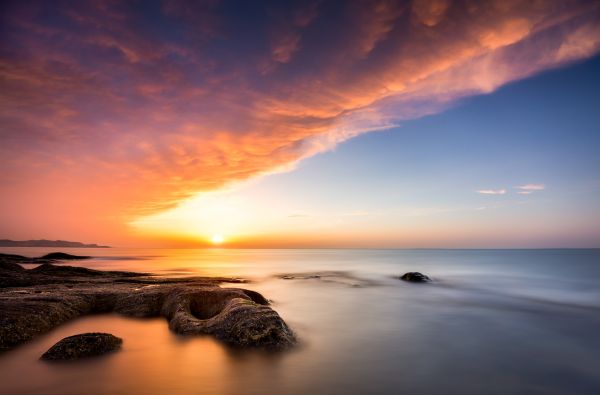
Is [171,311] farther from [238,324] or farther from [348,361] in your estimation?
[348,361]

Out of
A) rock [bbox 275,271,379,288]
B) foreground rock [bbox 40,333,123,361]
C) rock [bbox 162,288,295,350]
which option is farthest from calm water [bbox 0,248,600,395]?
rock [bbox 275,271,379,288]

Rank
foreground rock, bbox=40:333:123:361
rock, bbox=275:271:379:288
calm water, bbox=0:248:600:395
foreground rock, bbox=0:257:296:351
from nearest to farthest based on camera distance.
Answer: calm water, bbox=0:248:600:395 → foreground rock, bbox=40:333:123:361 → foreground rock, bbox=0:257:296:351 → rock, bbox=275:271:379:288

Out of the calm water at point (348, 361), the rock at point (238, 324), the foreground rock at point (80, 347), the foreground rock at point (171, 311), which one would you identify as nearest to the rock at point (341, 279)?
the calm water at point (348, 361)

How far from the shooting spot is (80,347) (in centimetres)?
792

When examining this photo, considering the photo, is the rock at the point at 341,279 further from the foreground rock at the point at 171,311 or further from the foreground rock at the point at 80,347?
the foreground rock at the point at 80,347

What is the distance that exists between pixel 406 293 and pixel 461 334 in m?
11.1

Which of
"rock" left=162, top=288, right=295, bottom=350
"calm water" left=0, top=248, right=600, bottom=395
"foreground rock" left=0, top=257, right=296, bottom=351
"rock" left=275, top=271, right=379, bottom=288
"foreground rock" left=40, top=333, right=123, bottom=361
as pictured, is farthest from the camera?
"rock" left=275, top=271, right=379, bottom=288

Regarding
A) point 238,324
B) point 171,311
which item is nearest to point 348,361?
point 238,324

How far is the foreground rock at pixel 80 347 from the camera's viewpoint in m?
7.73

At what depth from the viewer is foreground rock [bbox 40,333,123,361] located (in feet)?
25.4

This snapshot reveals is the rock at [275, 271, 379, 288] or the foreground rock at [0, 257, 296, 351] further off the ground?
the foreground rock at [0, 257, 296, 351]

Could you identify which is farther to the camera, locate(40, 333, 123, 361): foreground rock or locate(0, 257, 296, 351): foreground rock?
locate(0, 257, 296, 351): foreground rock

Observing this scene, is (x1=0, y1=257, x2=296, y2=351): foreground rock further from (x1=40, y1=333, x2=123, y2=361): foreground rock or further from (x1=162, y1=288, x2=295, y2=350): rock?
(x1=40, y1=333, x2=123, y2=361): foreground rock

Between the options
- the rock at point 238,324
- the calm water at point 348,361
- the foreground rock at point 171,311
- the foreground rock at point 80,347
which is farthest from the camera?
the foreground rock at point 171,311
